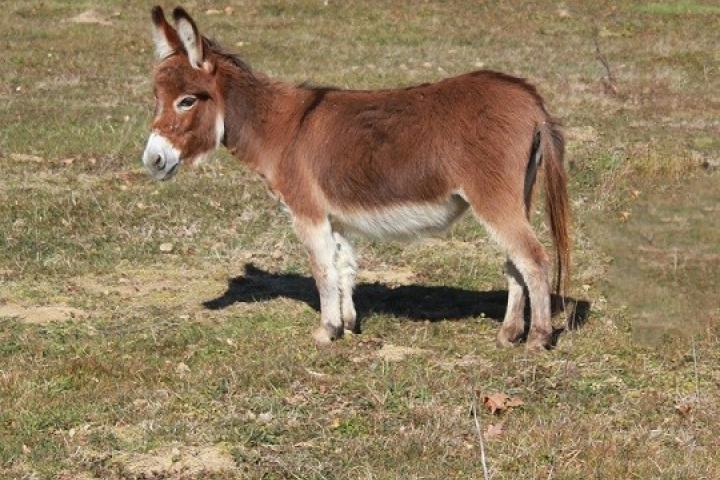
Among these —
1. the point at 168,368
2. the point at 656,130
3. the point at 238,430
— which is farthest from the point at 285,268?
the point at 656,130

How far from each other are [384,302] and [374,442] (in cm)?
278

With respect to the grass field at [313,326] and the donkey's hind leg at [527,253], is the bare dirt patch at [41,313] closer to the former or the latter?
the grass field at [313,326]

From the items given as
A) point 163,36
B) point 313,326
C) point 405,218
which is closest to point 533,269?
point 405,218

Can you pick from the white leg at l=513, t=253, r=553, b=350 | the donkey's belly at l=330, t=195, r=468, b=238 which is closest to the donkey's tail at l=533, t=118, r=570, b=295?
the white leg at l=513, t=253, r=553, b=350

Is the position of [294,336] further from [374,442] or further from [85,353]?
[374,442]

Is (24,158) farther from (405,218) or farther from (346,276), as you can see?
(405,218)

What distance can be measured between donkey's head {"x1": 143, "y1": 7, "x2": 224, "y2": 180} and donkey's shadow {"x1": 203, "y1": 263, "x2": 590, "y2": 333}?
1413 millimetres

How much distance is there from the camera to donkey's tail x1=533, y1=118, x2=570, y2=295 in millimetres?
7441

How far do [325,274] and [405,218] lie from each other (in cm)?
77

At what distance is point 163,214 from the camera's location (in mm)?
11094

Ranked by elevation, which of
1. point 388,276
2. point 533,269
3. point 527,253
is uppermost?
point 527,253

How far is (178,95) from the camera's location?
25.9 ft

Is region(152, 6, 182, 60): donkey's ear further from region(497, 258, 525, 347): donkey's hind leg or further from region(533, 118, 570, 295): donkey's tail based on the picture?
region(497, 258, 525, 347): donkey's hind leg

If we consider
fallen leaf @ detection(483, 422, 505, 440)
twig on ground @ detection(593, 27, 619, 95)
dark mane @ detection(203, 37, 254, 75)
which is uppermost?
dark mane @ detection(203, 37, 254, 75)
